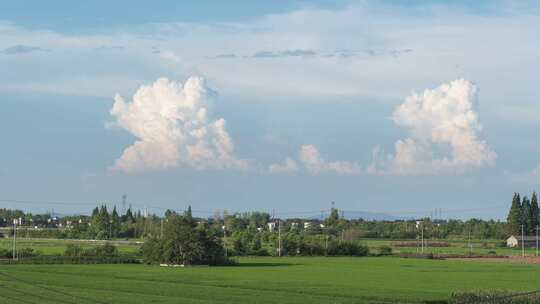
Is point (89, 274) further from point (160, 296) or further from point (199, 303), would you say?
point (199, 303)

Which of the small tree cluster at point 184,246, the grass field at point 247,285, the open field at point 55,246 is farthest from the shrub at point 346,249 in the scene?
the grass field at point 247,285

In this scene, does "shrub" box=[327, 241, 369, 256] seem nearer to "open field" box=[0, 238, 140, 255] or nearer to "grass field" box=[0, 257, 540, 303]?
"open field" box=[0, 238, 140, 255]

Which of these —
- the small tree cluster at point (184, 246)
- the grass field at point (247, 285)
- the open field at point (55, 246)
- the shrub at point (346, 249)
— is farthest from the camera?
the shrub at point (346, 249)

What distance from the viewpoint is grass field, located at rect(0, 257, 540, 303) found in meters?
54.1

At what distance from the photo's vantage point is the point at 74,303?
4725 cm

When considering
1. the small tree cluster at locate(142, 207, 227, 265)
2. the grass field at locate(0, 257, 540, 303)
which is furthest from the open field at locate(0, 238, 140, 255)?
the grass field at locate(0, 257, 540, 303)

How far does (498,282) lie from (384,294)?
872 inches

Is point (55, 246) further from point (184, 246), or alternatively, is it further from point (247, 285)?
point (247, 285)

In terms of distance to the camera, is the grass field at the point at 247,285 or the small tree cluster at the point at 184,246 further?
the small tree cluster at the point at 184,246

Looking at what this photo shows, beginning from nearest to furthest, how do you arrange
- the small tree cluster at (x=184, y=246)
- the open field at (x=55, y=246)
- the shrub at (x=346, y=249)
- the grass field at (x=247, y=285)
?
the grass field at (x=247, y=285) < the small tree cluster at (x=184, y=246) < the open field at (x=55, y=246) < the shrub at (x=346, y=249)

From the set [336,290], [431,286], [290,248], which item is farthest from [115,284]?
[290,248]

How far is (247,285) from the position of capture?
68.2 metres

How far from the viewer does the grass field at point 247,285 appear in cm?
5412

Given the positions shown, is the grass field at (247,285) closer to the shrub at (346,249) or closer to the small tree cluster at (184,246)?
the small tree cluster at (184,246)
